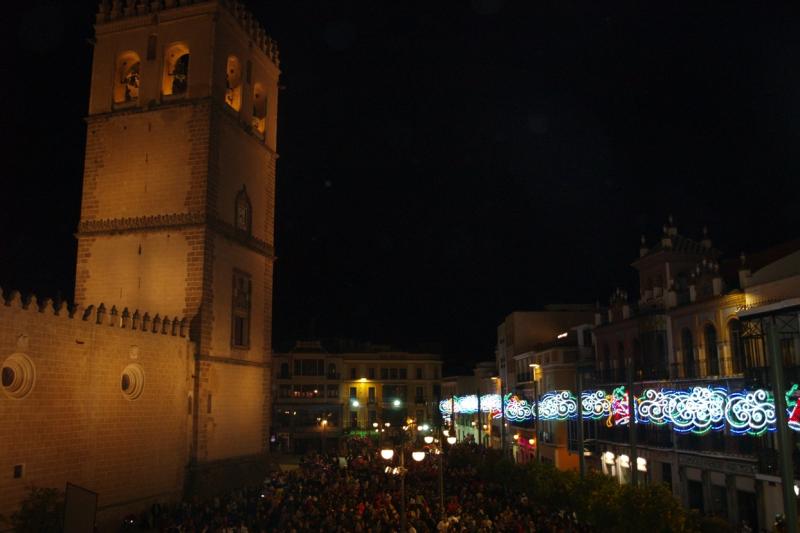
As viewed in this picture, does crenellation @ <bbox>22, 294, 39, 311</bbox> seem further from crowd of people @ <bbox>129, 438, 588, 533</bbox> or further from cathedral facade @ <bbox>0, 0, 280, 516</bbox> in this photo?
crowd of people @ <bbox>129, 438, 588, 533</bbox>

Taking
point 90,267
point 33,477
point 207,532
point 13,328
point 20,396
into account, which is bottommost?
point 207,532

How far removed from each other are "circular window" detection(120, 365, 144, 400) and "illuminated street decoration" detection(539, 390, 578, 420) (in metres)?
16.0

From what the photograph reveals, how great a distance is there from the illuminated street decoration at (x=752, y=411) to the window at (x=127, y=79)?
88.4 ft

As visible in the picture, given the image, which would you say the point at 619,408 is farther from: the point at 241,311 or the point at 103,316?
the point at 103,316

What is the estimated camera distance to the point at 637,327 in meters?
34.9

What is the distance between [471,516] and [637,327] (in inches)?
664

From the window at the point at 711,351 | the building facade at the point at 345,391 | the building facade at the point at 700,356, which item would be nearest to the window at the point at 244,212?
the building facade at the point at 700,356

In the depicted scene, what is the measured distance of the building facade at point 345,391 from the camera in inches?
2896

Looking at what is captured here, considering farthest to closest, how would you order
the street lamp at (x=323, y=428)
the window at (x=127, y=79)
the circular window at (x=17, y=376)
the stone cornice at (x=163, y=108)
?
the street lamp at (x=323, y=428) → the window at (x=127, y=79) → the stone cornice at (x=163, y=108) → the circular window at (x=17, y=376)

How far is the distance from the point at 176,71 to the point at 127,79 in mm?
2266

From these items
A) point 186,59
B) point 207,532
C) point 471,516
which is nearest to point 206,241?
point 186,59

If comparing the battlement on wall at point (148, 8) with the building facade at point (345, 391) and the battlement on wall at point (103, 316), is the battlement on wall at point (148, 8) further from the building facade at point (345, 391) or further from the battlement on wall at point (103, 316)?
the building facade at point (345, 391)

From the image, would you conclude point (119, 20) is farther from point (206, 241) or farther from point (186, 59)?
point (206, 241)

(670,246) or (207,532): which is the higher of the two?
(670,246)
